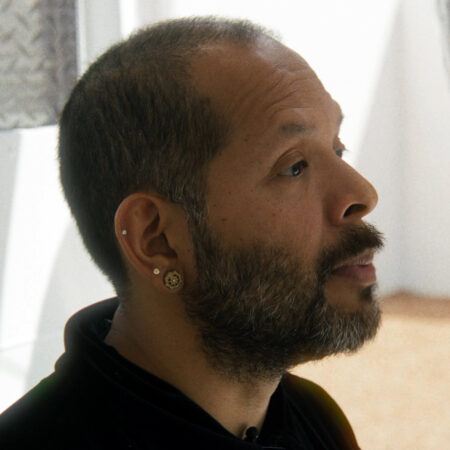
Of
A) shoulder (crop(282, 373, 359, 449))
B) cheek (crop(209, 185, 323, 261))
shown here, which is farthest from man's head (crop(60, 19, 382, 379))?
shoulder (crop(282, 373, 359, 449))

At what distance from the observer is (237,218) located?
1.07m

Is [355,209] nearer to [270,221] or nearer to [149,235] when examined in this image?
[270,221]

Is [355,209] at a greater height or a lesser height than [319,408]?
greater

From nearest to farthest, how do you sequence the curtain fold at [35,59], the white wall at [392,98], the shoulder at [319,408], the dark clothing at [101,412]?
1. the dark clothing at [101,412]
2. the shoulder at [319,408]
3. the curtain fold at [35,59]
4. the white wall at [392,98]

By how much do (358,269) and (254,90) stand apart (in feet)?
0.92

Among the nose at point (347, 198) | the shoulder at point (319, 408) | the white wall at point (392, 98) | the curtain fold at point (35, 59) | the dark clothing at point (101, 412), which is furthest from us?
the white wall at point (392, 98)

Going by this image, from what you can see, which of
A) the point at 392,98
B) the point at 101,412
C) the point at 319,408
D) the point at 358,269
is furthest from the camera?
the point at 392,98

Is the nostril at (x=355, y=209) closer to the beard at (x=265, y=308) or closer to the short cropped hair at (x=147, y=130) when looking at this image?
the beard at (x=265, y=308)

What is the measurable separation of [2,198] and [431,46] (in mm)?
2512

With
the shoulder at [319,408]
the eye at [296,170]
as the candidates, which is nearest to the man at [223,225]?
the eye at [296,170]

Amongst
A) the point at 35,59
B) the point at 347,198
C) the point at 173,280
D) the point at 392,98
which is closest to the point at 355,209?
the point at 347,198

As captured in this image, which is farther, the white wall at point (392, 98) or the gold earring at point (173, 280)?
the white wall at point (392, 98)

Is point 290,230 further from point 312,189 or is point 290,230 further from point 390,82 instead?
point 390,82

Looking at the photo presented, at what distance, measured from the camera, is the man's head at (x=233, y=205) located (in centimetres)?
107
